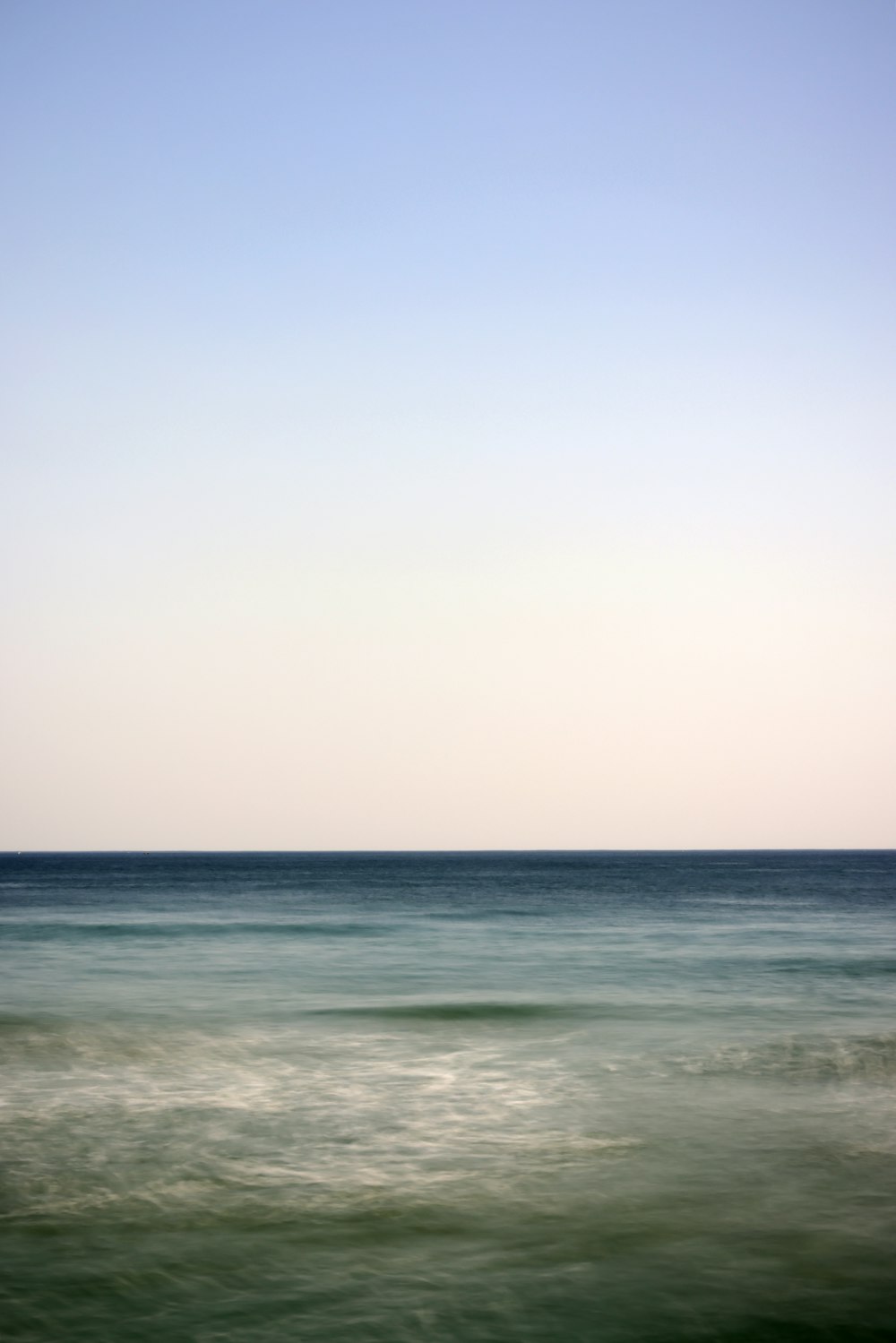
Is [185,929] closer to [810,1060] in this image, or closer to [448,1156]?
[810,1060]

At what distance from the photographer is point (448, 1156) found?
40.9 ft

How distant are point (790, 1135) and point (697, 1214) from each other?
317 centimetres

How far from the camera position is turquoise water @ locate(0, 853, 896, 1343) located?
8547 millimetres

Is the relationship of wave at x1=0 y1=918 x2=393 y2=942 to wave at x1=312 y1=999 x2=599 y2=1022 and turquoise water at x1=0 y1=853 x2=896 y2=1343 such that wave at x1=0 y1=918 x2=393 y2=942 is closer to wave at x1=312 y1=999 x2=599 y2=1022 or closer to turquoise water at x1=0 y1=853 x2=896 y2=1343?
turquoise water at x1=0 y1=853 x2=896 y2=1343

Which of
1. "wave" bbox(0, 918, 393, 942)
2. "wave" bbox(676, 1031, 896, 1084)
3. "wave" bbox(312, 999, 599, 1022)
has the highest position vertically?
"wave" bbox(676, 1031, 896, 1084)

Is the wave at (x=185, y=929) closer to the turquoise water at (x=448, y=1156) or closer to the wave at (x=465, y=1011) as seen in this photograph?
the turquoise water at (x=448, y=1156)

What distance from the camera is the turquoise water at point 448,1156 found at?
28.0 ft

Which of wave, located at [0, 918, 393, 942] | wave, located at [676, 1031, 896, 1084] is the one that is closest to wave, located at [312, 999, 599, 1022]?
wave, located at [676, 1031, 896, 1084]

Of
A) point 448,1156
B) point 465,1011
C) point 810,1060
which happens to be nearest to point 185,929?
point 465,1011

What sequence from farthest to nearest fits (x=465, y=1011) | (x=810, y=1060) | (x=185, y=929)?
1. (x=185, y=929)
2. (x=465, y=1011)
3. (x=810, y=1060)

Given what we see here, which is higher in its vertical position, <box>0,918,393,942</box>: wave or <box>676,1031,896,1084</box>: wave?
<box>676,1031,896,1084</box>: wave

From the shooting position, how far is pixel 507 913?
5872cm

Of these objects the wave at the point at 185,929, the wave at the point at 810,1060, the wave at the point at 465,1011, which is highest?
the wave at the point at 810,1060

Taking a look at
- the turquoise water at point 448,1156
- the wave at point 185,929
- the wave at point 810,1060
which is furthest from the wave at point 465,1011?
the wave at point 185,929
